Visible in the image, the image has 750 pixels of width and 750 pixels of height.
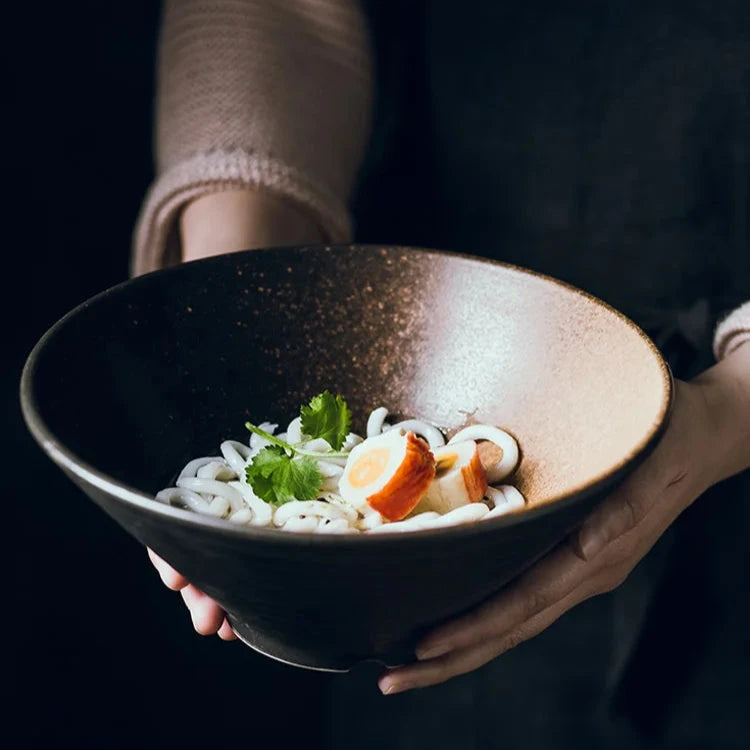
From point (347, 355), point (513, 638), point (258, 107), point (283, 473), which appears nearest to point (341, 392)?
point (347, 355)

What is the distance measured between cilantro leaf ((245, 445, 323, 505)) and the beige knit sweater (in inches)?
14.0

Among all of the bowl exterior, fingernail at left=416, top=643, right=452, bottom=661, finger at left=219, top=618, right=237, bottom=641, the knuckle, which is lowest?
finger at left=219, top=618, right=237, bottom=641

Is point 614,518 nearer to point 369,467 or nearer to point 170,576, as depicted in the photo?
point 369,467

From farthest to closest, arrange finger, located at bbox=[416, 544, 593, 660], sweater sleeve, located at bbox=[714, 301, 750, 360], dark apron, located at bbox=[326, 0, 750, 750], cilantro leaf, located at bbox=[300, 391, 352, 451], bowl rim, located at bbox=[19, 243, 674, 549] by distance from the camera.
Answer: dark apron, located at bbox=[326, 0, 750, 750], sweater sleeve, located at bbox=[714, 301, 750, 360], cilantro leaf, located at bbox=[300, 391, 352, 451], finger, located at bbox=[416, 544, 593, 660], bowl rim, located at bbox=[19, 243, 674, 549]

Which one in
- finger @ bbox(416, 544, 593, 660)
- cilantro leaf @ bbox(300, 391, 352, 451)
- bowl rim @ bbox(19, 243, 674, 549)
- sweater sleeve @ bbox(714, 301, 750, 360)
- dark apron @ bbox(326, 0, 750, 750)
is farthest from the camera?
dark apron @ bbox(326, 0, 750, 750)

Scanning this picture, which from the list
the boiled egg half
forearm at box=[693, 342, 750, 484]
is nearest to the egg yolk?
the boiled egg half

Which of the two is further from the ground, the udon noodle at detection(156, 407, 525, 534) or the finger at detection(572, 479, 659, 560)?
the finger at detection(572, 479, 659, 560)

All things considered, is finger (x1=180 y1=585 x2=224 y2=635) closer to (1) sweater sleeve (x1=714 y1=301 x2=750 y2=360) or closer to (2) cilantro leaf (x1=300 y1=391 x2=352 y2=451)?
(2) cilantro leaf (x1=300 y1=391 x2=352 y2=451)

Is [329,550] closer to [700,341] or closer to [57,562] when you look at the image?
[700,341]

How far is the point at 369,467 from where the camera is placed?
0.70 m

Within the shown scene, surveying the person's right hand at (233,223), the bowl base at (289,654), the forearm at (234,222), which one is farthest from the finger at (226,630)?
the forearm at (234,222)

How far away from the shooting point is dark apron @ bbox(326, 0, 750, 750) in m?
1.05

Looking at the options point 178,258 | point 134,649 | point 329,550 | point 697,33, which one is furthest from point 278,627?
point 697,33

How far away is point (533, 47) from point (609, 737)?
839 millimetres
